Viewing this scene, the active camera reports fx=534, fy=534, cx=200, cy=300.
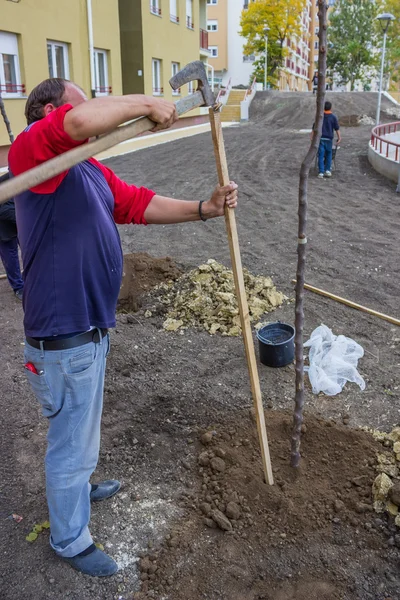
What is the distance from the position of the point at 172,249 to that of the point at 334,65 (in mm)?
52114

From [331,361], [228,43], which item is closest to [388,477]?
[331,361]

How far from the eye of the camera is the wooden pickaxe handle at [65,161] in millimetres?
1669

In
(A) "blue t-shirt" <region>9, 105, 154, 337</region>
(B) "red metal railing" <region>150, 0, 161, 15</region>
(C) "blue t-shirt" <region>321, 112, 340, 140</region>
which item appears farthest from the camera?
(B) "red metal railing" <region>150, 0, 161, 15</region>

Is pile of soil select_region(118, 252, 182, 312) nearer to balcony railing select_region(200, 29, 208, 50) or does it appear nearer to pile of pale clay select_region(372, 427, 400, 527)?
pile of pale clay select_region(372, 427, 400, 527)

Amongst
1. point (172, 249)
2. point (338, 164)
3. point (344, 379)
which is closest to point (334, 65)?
point (338, 164)

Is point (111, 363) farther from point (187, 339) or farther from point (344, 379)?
point (344, 379)

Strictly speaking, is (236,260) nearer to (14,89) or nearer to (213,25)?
(14,89)

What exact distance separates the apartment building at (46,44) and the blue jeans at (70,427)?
11.8 meters

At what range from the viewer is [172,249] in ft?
24.9

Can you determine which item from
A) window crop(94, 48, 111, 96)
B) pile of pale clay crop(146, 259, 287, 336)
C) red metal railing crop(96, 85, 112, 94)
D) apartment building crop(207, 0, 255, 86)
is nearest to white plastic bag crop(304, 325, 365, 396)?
pile of pale clay crop(146, 259, 287, 336)

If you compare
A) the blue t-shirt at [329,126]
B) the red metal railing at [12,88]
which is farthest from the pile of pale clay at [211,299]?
the red metal railing at [12,88]

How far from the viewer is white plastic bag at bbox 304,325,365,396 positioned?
4.03 m

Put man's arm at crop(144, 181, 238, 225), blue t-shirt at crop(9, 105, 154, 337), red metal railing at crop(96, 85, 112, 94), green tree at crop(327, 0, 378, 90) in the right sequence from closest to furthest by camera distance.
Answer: blue t-shirt at crop(9, 105, 154, 337) < man's arm at crop(144, 181, 238, 225) < red metal railing at crop(96, 85, 112, 94) < green tree at crop(327, 0, 378, 90)

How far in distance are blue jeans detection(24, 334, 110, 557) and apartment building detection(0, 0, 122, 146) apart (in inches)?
463
